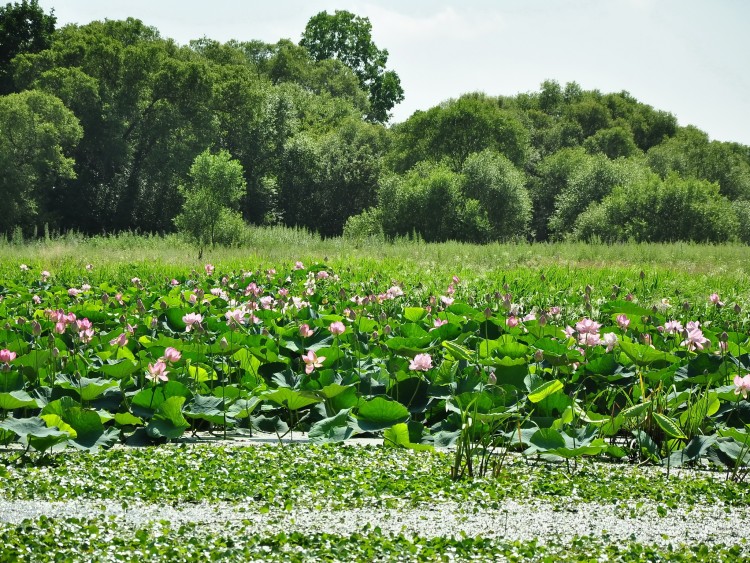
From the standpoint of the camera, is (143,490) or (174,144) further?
(174,144)

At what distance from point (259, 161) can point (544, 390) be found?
38678mm

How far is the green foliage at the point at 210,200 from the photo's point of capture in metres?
27.7

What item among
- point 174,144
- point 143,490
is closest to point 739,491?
point 143,490

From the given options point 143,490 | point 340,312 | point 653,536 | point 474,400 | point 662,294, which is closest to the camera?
point 653,536

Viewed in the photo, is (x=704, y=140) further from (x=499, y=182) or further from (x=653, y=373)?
(x=653, y=373)

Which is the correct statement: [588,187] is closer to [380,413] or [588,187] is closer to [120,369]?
[380,413]

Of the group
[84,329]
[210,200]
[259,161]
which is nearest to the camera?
[84,329]

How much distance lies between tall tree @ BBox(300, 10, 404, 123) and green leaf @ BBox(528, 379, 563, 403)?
59527mm

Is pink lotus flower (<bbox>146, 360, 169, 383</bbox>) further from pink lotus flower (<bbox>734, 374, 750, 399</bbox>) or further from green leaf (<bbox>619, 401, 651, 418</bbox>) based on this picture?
pink lotus flower (<bbox>734, 374, 750, 399</bbox>)

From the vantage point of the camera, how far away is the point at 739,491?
3.48 m

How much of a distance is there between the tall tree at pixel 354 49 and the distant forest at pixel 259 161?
12133mm

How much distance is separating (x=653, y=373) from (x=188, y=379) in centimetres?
249

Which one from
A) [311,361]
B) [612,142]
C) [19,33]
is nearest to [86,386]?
[311,361]

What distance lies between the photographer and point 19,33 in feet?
124
